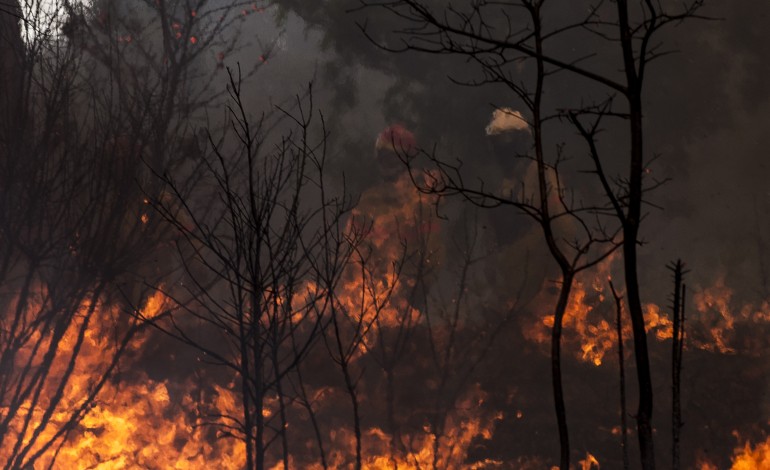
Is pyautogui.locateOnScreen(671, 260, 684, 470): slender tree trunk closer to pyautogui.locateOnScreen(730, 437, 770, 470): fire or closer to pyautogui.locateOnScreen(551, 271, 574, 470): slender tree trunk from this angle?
pyautogui.locateOnScreen(551, 271, 574, 470): slender tree trunk

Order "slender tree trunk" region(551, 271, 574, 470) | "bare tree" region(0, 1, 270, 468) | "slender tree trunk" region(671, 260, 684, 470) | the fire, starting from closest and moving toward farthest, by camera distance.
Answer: "slender tree trunk" region(671, 260, 684, 470)
"slender tree trunk" region(551, 271, 574, 470)
"bare tree" region(0, 1, 270, 468)
the fire

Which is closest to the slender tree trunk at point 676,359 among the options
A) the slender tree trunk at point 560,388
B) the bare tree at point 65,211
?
the slender tree trunk at point 560,388

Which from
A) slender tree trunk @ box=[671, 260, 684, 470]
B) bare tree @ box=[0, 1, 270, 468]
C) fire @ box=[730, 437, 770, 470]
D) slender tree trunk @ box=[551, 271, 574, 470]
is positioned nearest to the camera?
slender tree trunk @ box=[671, 260, 684, 470]

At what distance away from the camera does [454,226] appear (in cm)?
1035

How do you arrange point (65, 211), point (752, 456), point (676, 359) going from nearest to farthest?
point (676, 359) < point (65, 211) < point (752, 456)

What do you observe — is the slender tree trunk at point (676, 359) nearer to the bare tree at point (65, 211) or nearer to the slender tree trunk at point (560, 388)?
the slender tree trunk at point (560, 388)

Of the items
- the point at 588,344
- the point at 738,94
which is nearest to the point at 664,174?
the point at 738,94

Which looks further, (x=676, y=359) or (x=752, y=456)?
(x=752, y=456)

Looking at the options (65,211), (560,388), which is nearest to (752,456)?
(560,388)

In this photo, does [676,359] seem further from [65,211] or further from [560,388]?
[65,211]

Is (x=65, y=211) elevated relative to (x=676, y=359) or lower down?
elevated

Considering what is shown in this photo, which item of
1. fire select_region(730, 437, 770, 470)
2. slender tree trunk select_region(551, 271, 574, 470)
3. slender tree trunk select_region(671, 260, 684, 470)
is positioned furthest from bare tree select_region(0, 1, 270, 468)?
fire select_region(730, 437, 770, 470)

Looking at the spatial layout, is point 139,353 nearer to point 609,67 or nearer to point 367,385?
point 367,385

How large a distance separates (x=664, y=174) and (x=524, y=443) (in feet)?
17.0
